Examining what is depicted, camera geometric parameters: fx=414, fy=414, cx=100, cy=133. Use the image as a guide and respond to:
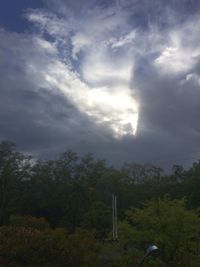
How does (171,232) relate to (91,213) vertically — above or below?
below

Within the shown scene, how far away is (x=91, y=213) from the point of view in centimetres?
4906

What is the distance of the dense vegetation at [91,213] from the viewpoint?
Answer: 1794 centimetres

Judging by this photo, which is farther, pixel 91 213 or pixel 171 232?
pixel 91 213

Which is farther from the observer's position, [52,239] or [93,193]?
[93,193]

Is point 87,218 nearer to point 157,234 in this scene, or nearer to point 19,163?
point 19,163

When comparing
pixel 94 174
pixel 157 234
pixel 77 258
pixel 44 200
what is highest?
pixel 94 174

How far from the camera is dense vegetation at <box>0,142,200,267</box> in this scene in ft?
58.9

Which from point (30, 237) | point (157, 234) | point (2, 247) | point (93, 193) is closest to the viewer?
point (2, 247)

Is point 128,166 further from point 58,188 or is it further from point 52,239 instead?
point 52,239

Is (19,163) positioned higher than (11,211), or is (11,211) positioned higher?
(19,163)

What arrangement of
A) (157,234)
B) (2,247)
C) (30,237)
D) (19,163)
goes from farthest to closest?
(19,163) < (157,234) < (30,237) < (2,247)

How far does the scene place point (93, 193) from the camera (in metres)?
58.2

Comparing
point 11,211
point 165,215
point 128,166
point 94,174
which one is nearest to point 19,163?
point 11,211

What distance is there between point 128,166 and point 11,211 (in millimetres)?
19159
